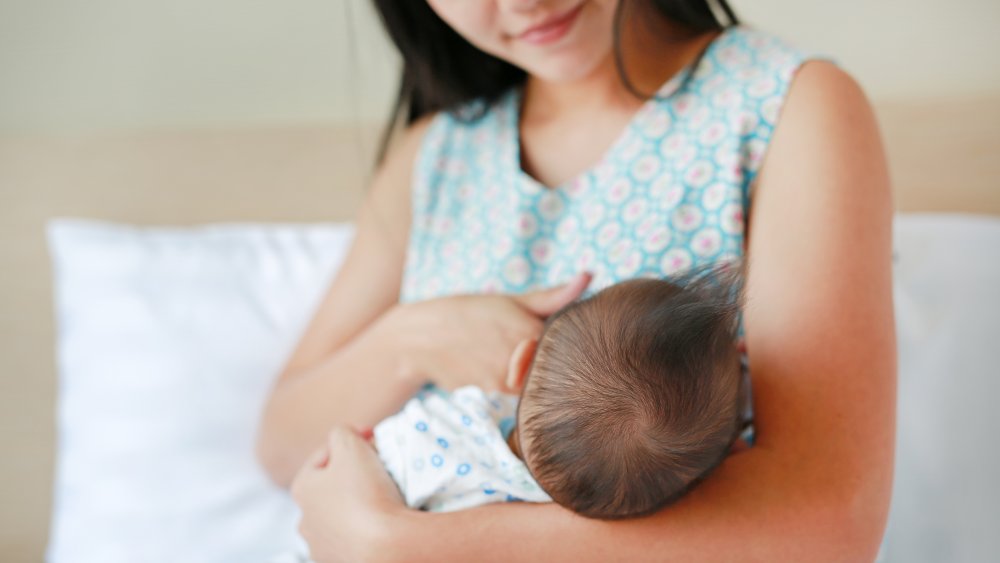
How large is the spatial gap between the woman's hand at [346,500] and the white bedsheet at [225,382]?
33 centimetres

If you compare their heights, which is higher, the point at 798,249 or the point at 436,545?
the point at 798,249

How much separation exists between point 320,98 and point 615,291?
131 centimetres

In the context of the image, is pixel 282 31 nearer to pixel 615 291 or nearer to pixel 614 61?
pixel 614 61

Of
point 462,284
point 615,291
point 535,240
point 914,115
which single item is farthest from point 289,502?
point 914,115

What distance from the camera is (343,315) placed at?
1306 mm

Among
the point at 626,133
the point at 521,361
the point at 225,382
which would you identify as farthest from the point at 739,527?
the point at 225,382

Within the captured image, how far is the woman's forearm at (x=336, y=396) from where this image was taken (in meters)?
1.11

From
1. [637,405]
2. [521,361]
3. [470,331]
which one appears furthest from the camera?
[470,331]

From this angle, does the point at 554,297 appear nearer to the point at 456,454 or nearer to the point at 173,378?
the point at 456,454

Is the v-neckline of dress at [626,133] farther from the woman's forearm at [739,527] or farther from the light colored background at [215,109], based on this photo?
the light colored background at [215,109]

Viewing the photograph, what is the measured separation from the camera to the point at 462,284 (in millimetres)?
1188

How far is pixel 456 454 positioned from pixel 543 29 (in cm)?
45

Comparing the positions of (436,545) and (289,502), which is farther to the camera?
(289,502)

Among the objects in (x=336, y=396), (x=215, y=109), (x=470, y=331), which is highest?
(x=215, y=109)
